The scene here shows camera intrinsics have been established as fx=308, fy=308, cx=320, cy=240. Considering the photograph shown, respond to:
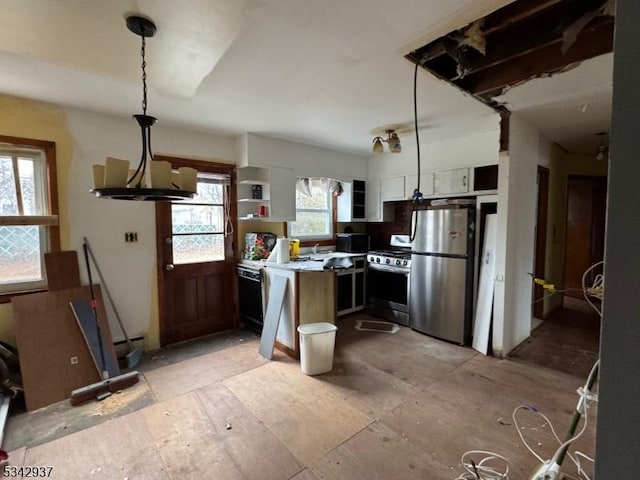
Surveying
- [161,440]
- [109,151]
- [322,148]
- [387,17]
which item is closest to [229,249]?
[109,151]

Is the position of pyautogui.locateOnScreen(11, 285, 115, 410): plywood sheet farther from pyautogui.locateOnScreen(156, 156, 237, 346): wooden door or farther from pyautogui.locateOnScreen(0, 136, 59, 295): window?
pyautogui.locateOnScreen(156, 156, 237, 346): wooden door

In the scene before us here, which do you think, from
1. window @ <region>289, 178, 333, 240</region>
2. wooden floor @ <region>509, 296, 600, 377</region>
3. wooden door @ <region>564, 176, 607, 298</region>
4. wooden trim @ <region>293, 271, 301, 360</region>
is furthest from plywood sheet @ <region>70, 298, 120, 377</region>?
wooden door @ <region>564, 176, 607, 298</region>

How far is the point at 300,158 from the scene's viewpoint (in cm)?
418

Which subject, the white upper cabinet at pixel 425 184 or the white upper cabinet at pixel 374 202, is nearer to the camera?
the white upper cabinet at pixel 425 184

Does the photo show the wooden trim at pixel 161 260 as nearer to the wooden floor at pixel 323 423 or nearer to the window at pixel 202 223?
the window at pixel 202 223

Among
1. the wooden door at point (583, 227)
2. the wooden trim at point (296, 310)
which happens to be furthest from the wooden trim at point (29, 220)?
the wooden door at point (583, 227)

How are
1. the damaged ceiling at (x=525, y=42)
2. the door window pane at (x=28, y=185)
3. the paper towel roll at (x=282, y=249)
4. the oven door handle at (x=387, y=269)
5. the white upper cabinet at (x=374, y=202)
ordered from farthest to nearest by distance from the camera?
1. the white upper cabinet at (x=374, y=202)
2. the oven door handle at (x=387, y=269)
3. the paper towel roll at (x=282, y=249)
4. the door window pane at (x=28, y=185)
5. the damaged ceiling at (x=525, y=42)

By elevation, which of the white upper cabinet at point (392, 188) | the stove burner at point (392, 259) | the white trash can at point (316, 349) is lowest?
the white trash can at point (316, 349)

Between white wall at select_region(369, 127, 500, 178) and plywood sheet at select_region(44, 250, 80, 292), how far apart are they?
12.7ft

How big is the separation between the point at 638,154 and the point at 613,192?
76 mm

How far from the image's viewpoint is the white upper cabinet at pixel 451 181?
3765 mm

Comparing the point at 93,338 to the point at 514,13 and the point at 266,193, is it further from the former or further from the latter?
the point at 514,13

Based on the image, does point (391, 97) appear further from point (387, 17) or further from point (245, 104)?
point (245, 104)

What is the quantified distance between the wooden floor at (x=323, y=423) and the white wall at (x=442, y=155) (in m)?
2.31
